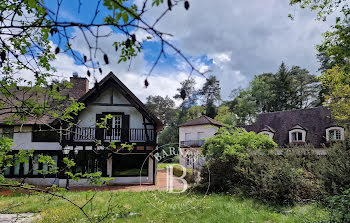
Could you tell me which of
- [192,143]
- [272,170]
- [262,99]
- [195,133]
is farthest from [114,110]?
[262,99]

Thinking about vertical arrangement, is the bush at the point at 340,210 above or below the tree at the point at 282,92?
below

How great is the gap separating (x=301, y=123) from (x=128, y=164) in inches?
661

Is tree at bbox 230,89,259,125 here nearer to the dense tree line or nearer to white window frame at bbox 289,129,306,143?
the dense tree line

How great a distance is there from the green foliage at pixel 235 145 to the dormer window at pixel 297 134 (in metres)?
11.2

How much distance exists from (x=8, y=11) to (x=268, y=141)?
11.5m

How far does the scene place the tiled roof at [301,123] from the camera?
20.2 meters

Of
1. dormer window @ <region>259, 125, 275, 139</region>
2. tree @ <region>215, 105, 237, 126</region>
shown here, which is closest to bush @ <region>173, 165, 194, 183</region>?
dormer window @ <region>259, 125, 275, 139</region>

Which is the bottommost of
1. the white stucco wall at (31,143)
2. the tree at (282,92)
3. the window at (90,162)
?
→ the window at (90,162)

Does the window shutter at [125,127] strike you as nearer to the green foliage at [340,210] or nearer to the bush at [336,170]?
the bush at [336,170]

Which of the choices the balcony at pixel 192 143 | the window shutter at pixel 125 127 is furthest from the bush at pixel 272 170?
the balcony at pixel 192 143

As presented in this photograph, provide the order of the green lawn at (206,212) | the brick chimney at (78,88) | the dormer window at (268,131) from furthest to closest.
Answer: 1. the dormer window at (268,131)
2. the brick chimney at (78,88)
3. the green lawn at (206,212)

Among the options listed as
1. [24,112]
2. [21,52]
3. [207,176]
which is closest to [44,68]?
[21,52]

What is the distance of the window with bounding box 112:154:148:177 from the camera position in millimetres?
A: 14750

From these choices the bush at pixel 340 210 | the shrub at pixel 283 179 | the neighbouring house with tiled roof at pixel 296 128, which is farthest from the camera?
the neighbouring house with tiled roof at pixel 296 128
